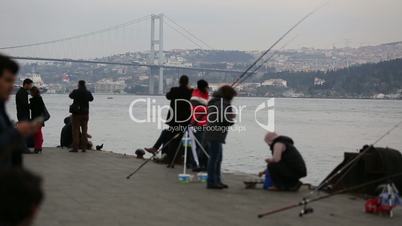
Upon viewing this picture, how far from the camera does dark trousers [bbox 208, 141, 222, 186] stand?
27.2ft

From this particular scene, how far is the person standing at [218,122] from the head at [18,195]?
6.04 meters

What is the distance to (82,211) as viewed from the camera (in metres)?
6.55

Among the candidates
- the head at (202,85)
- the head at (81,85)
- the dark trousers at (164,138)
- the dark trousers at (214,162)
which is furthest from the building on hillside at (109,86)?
the dark trousers at (214,162)

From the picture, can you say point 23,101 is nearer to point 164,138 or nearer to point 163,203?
point 164,138

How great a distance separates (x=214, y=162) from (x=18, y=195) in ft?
20.5

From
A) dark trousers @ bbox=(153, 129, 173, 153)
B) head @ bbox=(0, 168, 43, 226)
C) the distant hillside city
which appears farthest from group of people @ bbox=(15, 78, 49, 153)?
the distant hillside city

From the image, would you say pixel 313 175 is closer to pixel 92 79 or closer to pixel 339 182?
pixel 339 182

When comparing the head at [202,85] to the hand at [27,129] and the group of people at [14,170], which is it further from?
the hand at [27,129]

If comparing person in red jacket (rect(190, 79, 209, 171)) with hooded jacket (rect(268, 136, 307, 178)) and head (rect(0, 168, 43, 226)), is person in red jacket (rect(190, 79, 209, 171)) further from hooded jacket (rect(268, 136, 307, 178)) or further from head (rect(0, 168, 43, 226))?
head (rect(0, 168, 43, 226))

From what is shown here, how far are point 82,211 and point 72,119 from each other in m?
6.87

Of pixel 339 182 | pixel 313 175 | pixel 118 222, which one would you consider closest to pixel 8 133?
pixel 118 222

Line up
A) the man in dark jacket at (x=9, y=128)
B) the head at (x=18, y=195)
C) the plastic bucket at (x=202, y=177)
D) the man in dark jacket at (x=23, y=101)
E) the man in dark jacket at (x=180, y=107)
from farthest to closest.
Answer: the man in dark jacket at (x=23, y=101), the man in dark jacket at (x=180, y=107), the plastic bucket at (x=202, y=177), the man in dark jacket at (x=9, y=128), the head at (x=18, y=195)

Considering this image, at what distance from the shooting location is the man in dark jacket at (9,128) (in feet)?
9.32

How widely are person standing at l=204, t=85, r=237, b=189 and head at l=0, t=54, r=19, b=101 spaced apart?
5096mm
